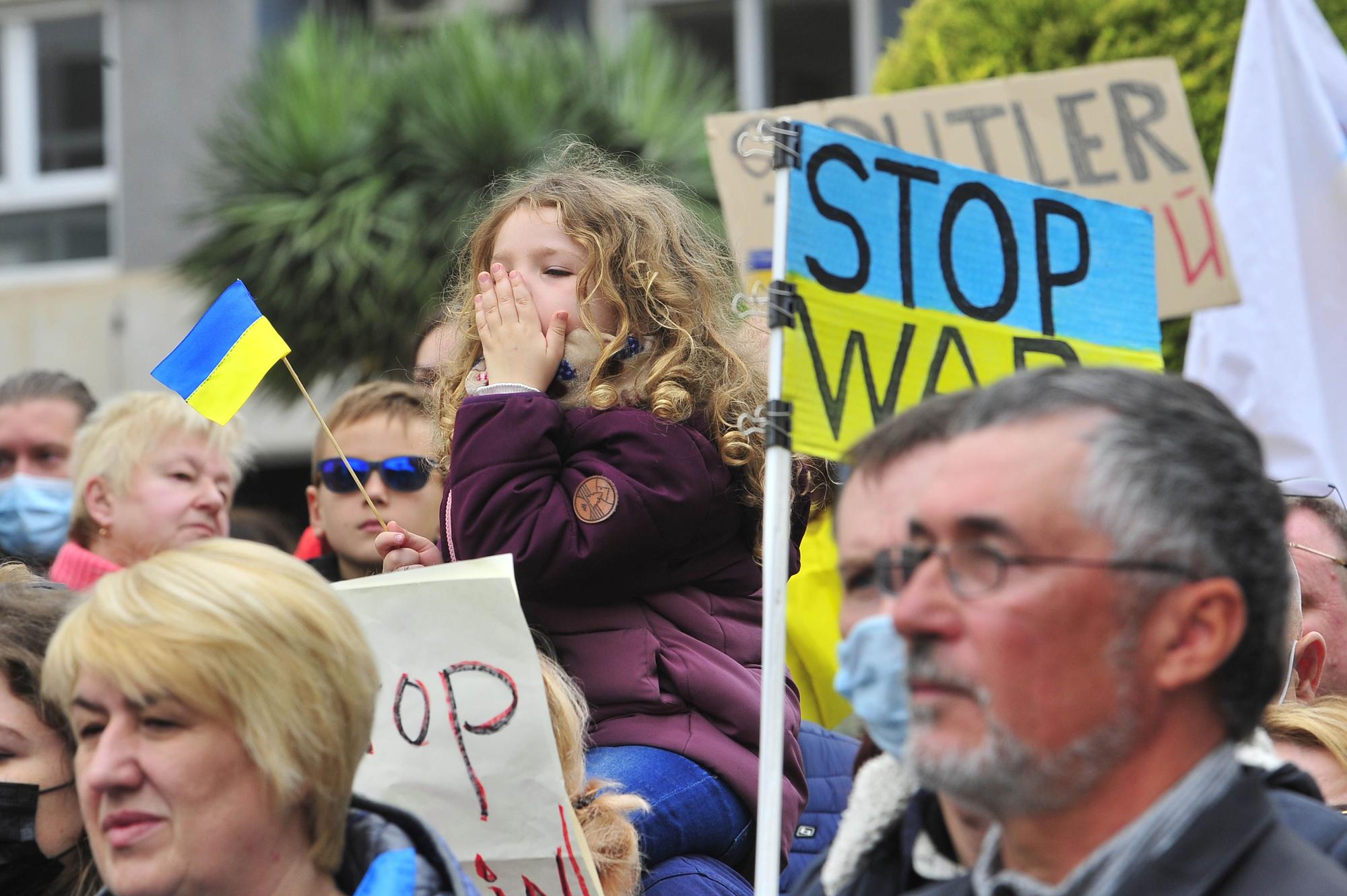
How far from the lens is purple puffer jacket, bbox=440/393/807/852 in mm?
3139

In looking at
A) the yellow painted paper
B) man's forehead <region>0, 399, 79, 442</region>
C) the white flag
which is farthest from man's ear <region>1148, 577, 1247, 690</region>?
man's forehead <region>0, 399, 79, 442</region>

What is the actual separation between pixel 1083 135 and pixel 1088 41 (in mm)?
1981

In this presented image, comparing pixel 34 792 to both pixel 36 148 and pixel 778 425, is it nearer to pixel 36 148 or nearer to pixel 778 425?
pixel 778 425

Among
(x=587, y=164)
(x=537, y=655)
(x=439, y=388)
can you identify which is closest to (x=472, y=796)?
(x=537, y=655)

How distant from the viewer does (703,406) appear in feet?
11.1

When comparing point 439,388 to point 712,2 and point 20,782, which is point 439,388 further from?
point 712,2

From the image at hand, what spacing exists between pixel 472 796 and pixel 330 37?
8784mm

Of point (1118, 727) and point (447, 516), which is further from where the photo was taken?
point (447, 516)

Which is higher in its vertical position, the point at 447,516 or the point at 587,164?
the point at 587,164

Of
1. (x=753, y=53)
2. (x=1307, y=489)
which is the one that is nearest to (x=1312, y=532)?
(x=1307, y=489)

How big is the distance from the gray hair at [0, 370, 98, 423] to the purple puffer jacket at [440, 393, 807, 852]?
109 inches

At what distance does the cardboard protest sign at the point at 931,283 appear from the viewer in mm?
2895

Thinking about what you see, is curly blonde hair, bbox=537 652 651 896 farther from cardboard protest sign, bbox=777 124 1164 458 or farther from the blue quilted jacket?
the blue quilted jacket

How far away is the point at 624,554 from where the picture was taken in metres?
3.14
